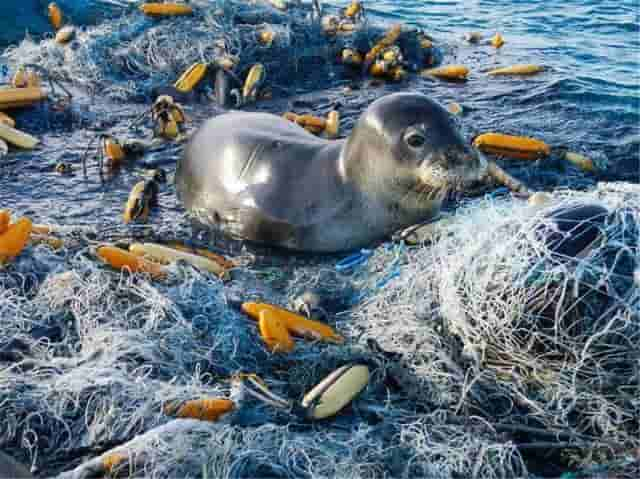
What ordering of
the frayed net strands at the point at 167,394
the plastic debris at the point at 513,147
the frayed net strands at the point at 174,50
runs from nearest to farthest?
the frayed net strands at the point at 167,394, the plastic debris at the point at 513,147, the frayed net strands at the point at 174,50

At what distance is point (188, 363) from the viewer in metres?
3.77

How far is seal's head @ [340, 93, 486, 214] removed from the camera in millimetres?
5355

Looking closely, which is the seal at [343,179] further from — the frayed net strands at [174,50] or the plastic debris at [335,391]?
the frayed net strands at [174,50]

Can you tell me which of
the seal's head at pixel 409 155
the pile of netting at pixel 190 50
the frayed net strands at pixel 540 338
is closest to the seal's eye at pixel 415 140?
the seal's head at pixel 409 155

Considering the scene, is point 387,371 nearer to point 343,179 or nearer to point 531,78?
point 343,179

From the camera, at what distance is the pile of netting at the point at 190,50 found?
32.7 feet

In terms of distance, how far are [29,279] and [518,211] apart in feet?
9.31

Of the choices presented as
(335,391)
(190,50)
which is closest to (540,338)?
(335,391)

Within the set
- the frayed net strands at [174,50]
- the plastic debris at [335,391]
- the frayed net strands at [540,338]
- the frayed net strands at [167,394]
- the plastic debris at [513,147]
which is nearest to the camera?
the frayed net strands at [167,394]

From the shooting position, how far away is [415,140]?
542cm

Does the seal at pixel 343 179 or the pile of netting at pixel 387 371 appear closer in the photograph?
the pile of netting at pixel 387 371

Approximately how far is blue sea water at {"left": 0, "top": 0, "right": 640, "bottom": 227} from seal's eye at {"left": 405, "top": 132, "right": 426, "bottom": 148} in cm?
188

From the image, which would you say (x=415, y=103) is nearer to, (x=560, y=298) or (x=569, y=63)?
(x=560, y=298)

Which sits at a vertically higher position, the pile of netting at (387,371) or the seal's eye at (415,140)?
the seal's eye at (415,140)
